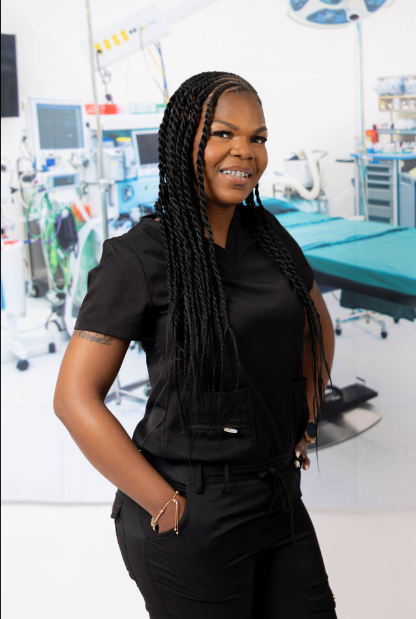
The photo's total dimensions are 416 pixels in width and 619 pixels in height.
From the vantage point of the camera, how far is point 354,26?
214 cm

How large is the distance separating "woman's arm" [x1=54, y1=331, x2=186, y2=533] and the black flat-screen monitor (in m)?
1.74

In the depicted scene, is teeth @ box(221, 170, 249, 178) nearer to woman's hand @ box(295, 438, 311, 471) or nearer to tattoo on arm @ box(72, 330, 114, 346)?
tattoo on arm @ box(72, 330, 114, 346)

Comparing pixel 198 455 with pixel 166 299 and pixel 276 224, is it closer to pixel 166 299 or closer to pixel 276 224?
pixel 166 299

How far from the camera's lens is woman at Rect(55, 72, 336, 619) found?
1117mm

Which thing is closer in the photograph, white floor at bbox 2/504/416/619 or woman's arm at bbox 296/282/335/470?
woman's arm at bbox 296/282/335/470

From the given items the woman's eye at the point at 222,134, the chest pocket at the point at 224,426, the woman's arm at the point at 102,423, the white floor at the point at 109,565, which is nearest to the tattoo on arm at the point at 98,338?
the woman's arm at the point at 102,423

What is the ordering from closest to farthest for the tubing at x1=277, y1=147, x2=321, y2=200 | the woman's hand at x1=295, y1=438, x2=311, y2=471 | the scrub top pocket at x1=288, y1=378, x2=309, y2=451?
the scrub top pocket at x1=288, y1=378, x2=309, y2=451
the woman's hand at x1=295, y1=438, x2=311, y2=471
the tubing at x1=277, y1=147, x2=321, y2=200

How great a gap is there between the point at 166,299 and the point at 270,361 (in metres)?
0.23

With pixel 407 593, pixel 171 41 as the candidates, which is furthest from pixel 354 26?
pixel 407 593

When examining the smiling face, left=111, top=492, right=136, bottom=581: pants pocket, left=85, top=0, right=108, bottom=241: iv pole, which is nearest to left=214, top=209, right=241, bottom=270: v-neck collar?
the smiling face

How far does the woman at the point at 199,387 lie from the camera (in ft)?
3.67

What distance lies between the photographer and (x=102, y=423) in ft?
3.75

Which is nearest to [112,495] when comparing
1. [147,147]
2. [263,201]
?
[263,201]

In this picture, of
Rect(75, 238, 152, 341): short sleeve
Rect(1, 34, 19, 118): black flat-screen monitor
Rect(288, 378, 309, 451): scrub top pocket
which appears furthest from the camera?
Rect(1, 34, 19, 118): black flat-screen monitor
